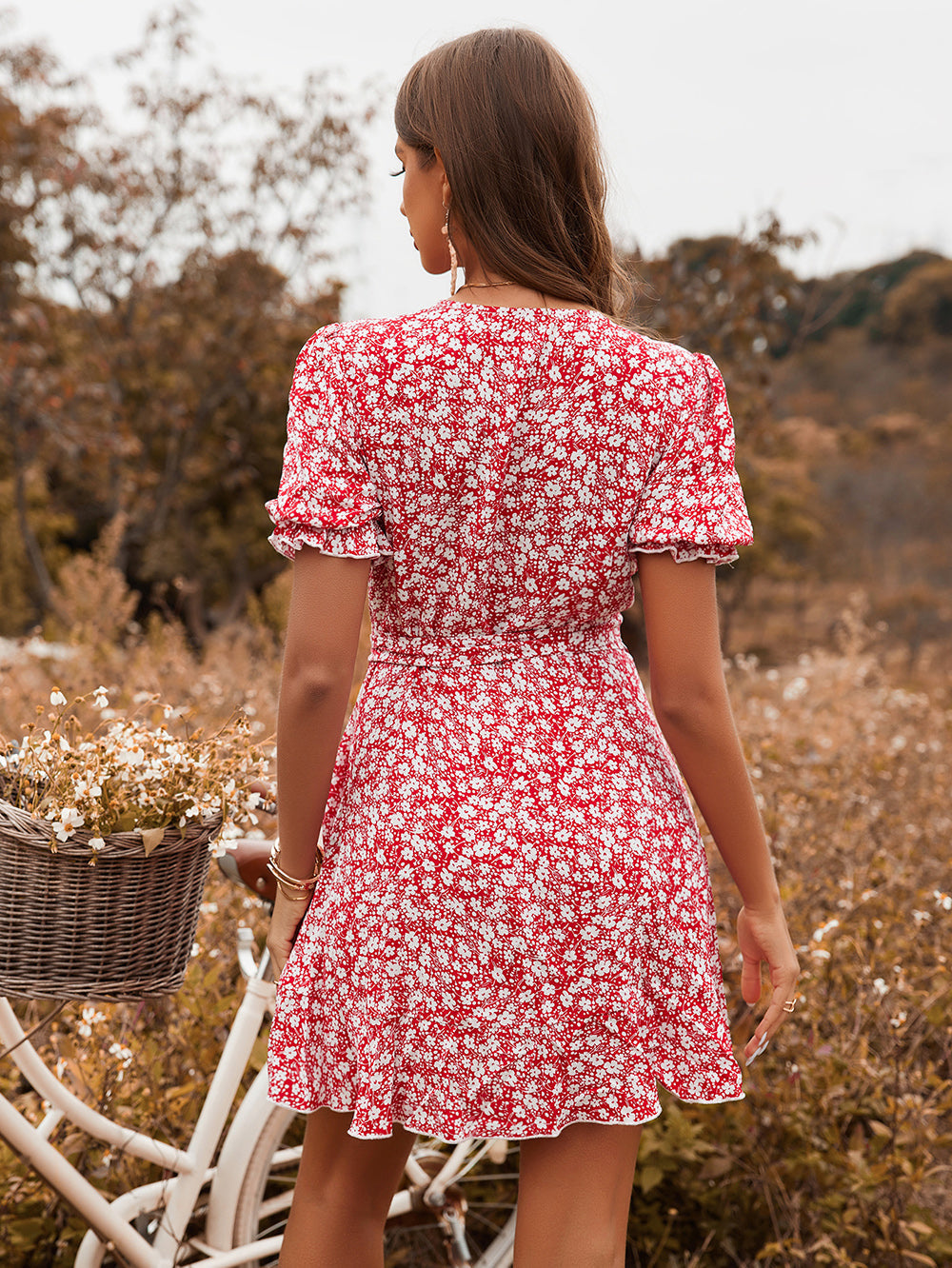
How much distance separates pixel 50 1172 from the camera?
1757mm

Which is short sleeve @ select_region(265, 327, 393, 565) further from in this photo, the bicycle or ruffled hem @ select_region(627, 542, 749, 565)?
the bicycle

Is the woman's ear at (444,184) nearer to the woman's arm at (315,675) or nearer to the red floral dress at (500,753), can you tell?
the red floral dress at (500,753)

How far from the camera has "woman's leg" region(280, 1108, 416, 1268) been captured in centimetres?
138

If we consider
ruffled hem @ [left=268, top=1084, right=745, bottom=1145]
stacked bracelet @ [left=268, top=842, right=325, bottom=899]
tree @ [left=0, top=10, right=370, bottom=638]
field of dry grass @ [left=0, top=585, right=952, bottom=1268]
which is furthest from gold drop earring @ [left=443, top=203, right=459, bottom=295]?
tree @ [left=0, top=10, right=370, bottom=638]

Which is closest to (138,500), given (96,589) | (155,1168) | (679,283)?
(96,589)

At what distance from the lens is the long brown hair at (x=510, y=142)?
1300 mm

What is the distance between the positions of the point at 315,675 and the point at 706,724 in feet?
1.58

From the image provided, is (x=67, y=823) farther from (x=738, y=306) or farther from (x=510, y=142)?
(x=738, y=306)

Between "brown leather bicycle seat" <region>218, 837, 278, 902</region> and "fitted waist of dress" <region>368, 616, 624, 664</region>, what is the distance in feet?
1.82

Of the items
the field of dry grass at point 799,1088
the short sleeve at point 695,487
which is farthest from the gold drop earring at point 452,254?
the field of dry grass at point 799,1088

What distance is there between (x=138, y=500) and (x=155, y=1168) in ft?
31.7

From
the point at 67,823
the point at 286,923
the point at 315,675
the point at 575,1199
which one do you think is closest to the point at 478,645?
the point at 315,675

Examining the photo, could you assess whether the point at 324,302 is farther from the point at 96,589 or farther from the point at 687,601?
the point at 687,601

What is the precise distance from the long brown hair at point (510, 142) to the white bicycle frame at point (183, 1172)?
4.08 ft
